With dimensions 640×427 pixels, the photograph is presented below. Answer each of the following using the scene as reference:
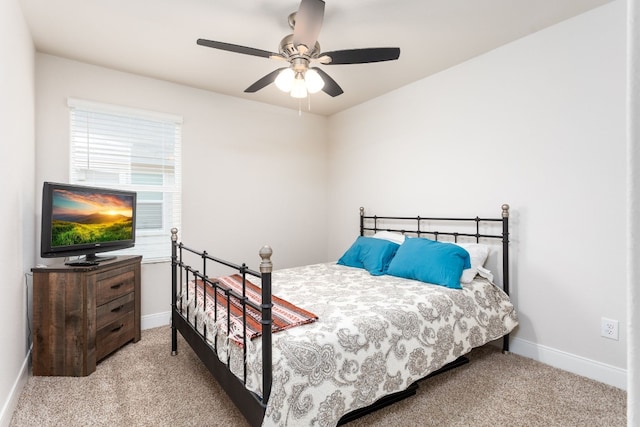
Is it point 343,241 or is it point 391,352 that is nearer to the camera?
point 391,352

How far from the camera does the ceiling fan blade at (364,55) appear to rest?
213 cm

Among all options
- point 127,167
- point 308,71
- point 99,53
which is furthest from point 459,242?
point 99,53

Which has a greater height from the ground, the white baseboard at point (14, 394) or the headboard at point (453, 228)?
the headboard at point (453, 228)

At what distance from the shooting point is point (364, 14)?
2303mm

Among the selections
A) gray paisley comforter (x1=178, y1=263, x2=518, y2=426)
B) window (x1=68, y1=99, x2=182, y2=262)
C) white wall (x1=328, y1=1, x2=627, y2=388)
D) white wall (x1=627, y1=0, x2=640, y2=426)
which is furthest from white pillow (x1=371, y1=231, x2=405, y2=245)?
white wall (x1=627, y1=0, x2=640, y2=426)

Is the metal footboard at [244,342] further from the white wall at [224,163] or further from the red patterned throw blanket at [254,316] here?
the white wall at [224,163]

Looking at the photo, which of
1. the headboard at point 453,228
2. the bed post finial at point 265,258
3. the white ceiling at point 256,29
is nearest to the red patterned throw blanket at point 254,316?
the bed post finial at point 265,258

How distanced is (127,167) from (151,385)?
202cm

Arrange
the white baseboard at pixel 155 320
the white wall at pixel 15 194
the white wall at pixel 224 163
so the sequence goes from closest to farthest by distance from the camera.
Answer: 1. the white wall at pixel 15 194
2. the white wall at pixel 224 163
3. the white baseboard at pixel 155 320

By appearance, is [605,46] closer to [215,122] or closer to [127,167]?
[215,122]

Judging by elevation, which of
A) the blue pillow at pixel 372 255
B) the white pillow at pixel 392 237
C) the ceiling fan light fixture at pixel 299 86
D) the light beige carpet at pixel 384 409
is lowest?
the light beige carpet at pixel 384 409

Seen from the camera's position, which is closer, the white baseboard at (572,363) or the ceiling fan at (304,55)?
the ceiling fan at (304,55)

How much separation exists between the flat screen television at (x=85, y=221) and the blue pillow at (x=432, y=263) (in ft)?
7.83

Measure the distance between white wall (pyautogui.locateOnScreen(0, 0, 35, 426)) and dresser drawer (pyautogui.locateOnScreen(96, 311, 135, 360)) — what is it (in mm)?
446
